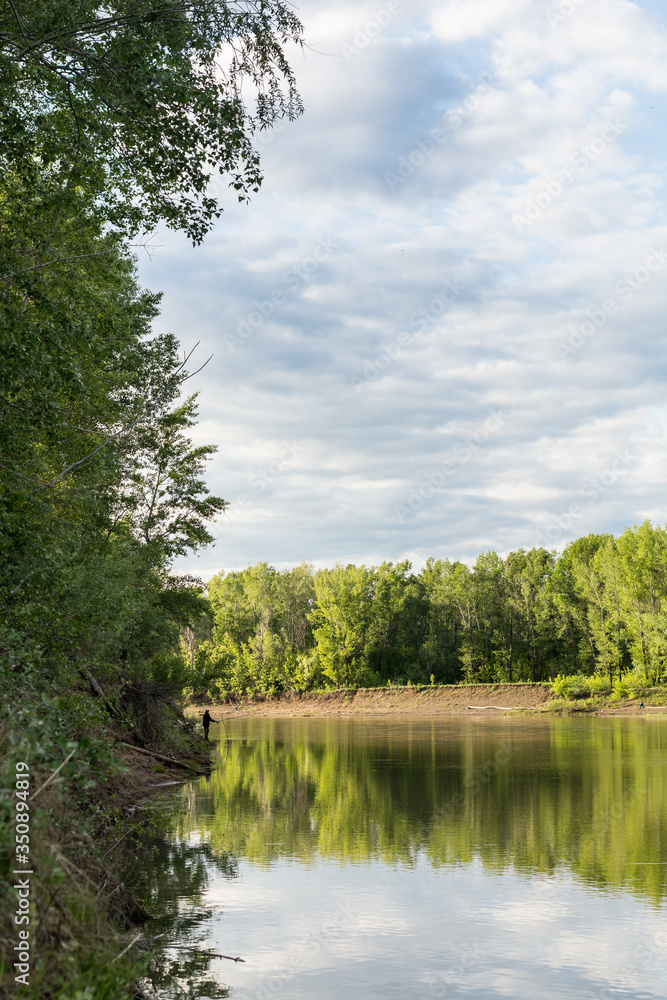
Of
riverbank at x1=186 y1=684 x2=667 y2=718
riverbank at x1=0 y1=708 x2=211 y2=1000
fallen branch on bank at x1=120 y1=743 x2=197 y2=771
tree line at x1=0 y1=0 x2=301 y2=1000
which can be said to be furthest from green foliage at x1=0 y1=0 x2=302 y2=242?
riverbank at x1=186 y1=684 x2=667 y2=718

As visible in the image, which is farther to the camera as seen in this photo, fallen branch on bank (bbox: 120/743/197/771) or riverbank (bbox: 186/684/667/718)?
riverbank (bbox: 186/684/667/718)

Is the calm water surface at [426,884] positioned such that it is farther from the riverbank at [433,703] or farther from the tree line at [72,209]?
the riverbank at [433,703]

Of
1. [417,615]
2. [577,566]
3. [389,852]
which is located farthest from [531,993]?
[417,615]

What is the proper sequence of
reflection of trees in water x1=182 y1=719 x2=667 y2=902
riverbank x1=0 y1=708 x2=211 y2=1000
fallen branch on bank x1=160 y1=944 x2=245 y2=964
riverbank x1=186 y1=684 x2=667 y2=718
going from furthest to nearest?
1. riverbank x1=186 y1=684 x2=667 y2=718
2. reflection of trees in water x1=182 y1=719 x2=667 y2=902
3. fallen branch on bank x1=160 y1=944 x2=245 y2=964
4. riverbank x1=0 y1=708 x2=211 y2=1000

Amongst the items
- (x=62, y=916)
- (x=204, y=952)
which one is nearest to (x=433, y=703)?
(x=204, y=952)

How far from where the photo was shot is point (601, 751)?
3688 centimetres

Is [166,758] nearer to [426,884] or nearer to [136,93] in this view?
[426,884]

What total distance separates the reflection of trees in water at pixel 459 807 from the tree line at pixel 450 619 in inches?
1752

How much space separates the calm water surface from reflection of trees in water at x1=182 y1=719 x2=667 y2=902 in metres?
0.09

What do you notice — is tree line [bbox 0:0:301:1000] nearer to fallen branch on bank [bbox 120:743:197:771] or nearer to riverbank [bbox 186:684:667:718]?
fallen branch on bank [bbox 120:743:197:771]

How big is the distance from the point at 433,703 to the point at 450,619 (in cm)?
1953

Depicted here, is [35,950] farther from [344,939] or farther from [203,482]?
[203,482]

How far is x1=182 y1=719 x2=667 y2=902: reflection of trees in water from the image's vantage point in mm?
16703

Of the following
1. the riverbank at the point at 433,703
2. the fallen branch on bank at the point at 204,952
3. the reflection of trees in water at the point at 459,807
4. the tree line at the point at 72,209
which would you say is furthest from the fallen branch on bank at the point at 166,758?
the riverbank at the point at 433,703
